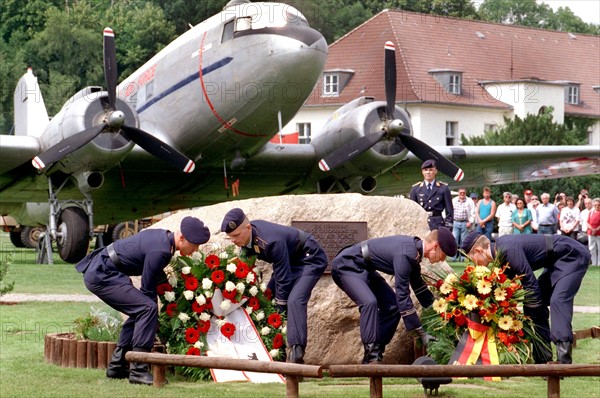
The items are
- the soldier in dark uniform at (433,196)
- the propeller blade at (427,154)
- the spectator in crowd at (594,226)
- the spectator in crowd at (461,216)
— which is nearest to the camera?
the soldier in dark uniform at (433,196)

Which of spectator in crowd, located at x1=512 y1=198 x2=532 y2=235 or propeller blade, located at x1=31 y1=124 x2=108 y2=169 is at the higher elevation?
propeller blade, located at x1=31 y1=124 x2=108 y2=169

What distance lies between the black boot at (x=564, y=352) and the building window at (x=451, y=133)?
1853 inches

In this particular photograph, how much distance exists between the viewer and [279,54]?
19.5m

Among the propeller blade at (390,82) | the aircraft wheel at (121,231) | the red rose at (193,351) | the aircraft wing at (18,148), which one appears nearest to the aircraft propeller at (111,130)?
the aircraft wing at (18,148)

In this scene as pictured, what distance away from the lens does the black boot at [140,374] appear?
9.23m

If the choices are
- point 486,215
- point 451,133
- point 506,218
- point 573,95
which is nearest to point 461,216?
point 486,215

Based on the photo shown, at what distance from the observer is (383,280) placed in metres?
10.3

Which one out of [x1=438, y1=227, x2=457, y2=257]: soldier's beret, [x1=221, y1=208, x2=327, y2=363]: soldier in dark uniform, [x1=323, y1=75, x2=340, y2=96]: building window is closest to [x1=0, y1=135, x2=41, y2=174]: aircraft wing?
[x1=221, y1=208, x2=327, y2=363]: soldier in dark uniform

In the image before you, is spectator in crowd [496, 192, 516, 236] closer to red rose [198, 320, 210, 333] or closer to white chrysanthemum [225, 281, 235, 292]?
white chrysanthemum [225, 281, 235, 292]

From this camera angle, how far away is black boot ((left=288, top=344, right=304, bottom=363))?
9594 mm

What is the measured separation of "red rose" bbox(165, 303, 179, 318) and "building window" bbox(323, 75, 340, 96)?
4765cm

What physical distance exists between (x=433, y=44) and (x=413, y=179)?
34271 mm

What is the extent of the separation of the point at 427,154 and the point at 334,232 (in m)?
10.4

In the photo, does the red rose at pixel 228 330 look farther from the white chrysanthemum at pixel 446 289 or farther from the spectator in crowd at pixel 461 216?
the spectator in crowd at pixel 461 216
